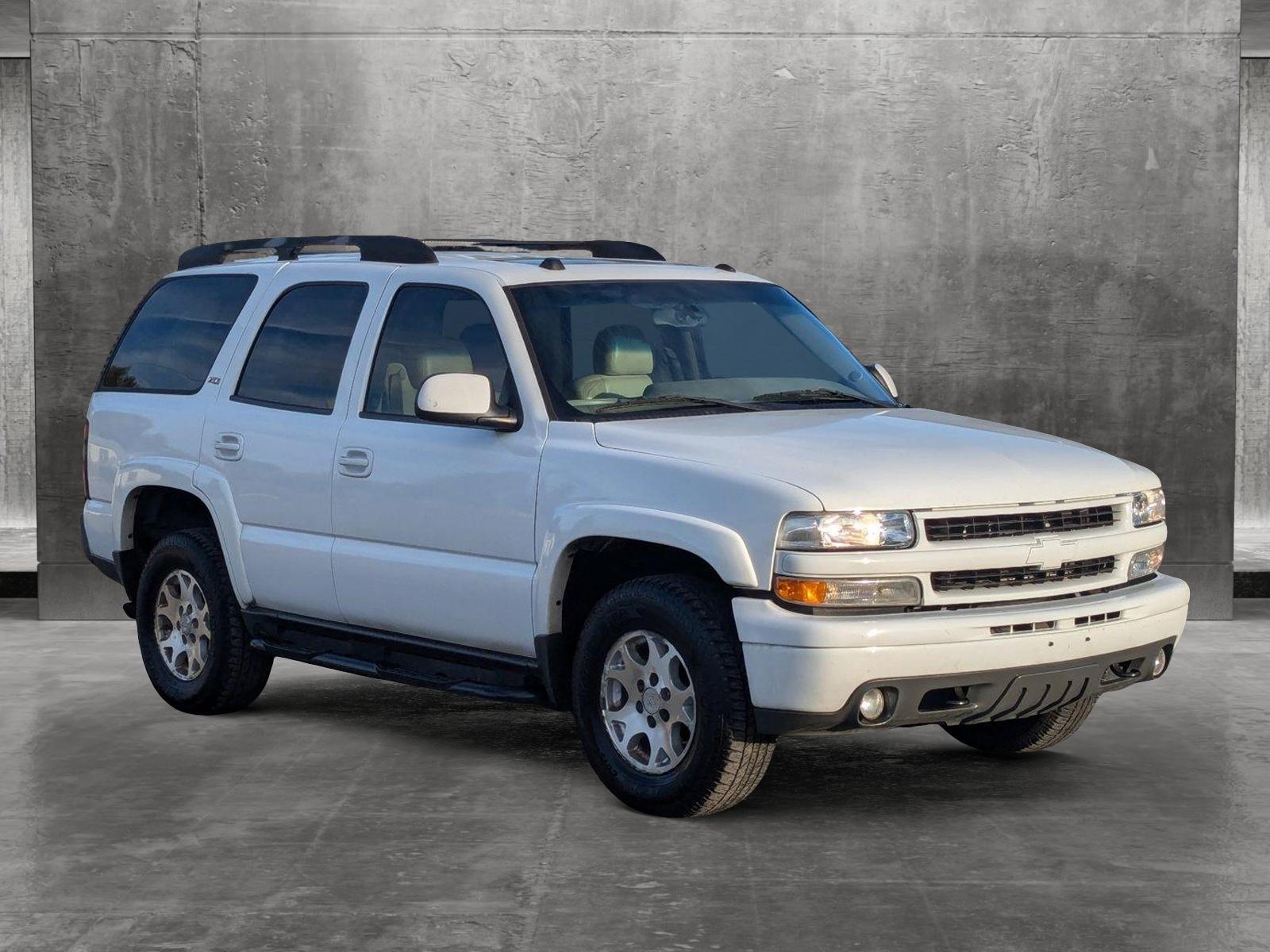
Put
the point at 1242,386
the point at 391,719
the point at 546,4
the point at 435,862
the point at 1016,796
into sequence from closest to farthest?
the point at 435,862, the point at 1016,796, the point at 391,719, the point at 546,4, the point at 1242,386

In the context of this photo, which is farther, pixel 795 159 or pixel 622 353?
pixel 795 159

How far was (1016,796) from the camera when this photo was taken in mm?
6836

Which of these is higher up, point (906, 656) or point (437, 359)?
point (437, 359)

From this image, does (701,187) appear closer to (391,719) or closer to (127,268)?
(127,268)

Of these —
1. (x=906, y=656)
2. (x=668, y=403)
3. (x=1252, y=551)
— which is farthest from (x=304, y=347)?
(x=1252, y=551)

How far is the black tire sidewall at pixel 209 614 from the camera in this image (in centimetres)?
834

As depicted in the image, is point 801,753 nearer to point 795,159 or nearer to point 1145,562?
point 1145,562

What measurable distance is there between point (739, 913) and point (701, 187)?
22.8 ft

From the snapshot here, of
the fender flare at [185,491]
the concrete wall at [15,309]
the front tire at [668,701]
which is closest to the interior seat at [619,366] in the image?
the front tire at [668,701]

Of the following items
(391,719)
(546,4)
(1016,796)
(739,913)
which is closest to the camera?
(739,913)

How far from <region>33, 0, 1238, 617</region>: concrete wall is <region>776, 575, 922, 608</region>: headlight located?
5.79 m

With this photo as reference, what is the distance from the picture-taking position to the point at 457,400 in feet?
21.9

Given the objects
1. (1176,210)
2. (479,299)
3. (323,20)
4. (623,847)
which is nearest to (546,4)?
(323,20)

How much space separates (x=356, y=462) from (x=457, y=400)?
3.05ft
